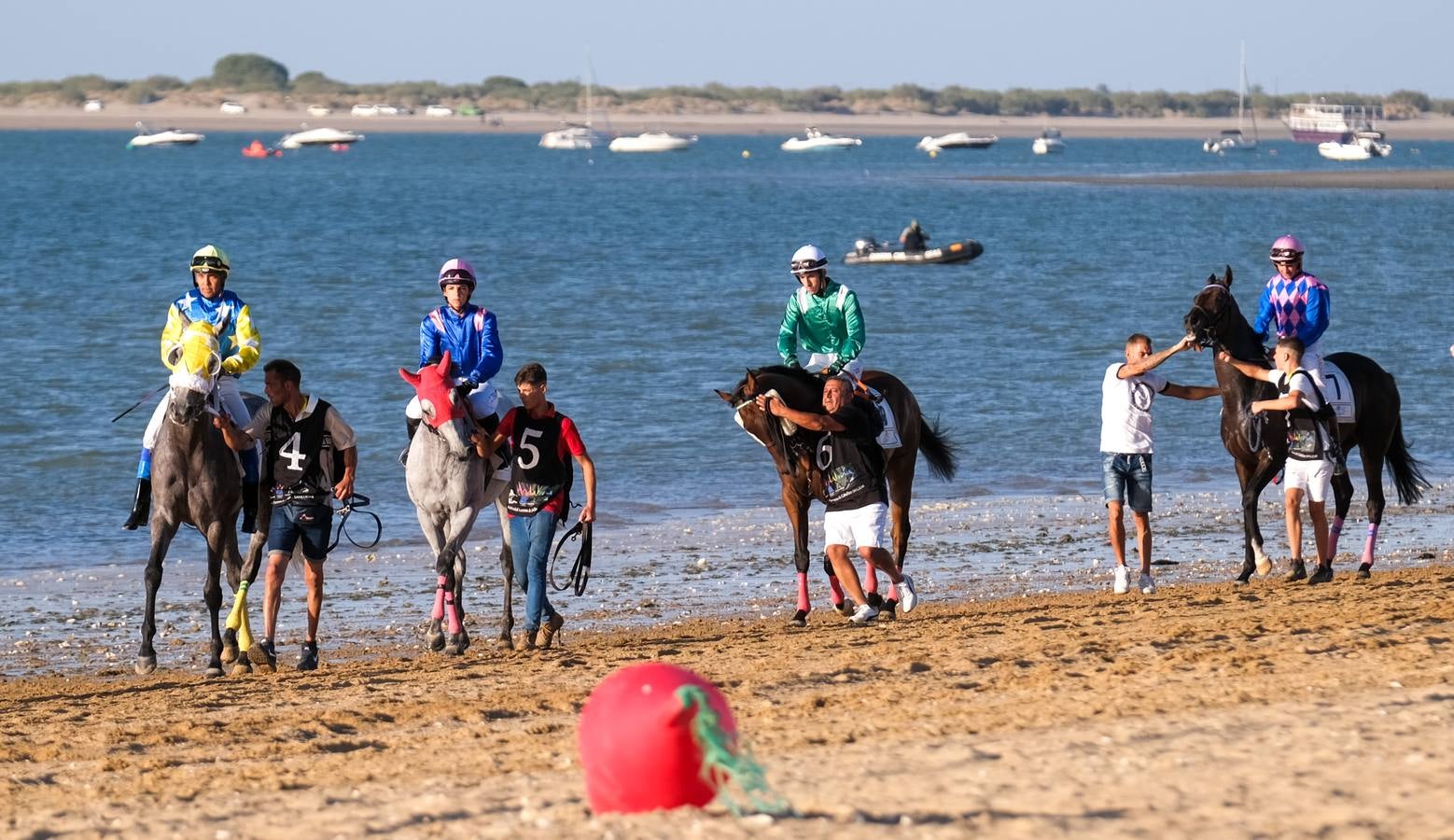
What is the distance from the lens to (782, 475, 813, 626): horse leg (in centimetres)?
1155

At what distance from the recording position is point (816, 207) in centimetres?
8062

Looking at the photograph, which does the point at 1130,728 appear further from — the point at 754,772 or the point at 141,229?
the point at 141,229

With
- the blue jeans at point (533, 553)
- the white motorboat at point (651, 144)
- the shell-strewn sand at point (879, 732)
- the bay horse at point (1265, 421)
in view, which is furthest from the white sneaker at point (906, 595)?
the white motorboat at point (651, 144)

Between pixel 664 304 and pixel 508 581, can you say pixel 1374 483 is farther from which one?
pixel 664 304

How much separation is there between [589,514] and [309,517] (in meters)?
1.65

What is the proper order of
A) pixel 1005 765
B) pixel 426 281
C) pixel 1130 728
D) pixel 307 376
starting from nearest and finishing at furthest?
1. pixel 1005 765
2. pixel 1130 728
3. pixel 307 376
4. pixel 426 281

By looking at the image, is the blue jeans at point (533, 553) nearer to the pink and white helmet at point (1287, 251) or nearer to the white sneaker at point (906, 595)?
the white sneaker at point (906, 595)

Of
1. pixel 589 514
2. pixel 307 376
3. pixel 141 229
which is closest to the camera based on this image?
pixel 589 514

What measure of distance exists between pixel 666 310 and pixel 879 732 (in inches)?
1192

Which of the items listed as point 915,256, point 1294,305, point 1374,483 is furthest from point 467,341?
point 915,256

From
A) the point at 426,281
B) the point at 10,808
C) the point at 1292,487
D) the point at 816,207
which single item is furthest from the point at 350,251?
the point at 10,808

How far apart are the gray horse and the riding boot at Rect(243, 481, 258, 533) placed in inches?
35.4

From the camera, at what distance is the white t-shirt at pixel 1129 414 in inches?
491

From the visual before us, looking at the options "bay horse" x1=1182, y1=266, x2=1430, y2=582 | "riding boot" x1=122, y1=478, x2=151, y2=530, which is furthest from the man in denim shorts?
"riding boot" x1=122, y1=478, x2=151, y2=530
